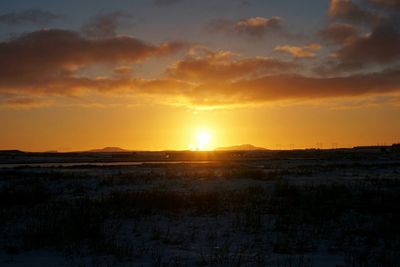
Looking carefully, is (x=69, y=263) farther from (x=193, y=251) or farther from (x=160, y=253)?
(x=193, y=251)

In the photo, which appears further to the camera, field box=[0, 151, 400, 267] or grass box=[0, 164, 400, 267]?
grass box=[0, 164, 400, 267]

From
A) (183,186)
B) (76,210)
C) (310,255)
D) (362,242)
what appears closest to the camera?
(310,255)

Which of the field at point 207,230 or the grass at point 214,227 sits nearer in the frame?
the field at point 207,230

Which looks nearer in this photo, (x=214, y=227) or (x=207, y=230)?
(x=207, y=230)

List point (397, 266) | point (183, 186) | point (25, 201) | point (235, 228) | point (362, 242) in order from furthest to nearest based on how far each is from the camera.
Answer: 1. point (183, 186)
2. point (25, 201)
3. point (235, 228)
4. point (362, 242)
5. point (397, 266)

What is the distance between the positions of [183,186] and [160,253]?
45.9ft

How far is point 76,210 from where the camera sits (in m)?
14.4

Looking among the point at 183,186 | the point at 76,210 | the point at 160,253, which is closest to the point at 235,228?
the point at 160,253

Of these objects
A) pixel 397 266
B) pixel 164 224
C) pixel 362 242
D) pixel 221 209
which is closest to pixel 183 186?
pixel 221 209

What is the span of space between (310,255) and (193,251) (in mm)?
2699

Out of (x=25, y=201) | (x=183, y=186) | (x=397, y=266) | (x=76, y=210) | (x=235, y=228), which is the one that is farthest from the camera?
(x=183, y=186)

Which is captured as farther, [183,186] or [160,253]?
[183,186]

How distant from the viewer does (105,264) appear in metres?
8.91

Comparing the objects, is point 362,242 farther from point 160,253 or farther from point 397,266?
point 160,253
